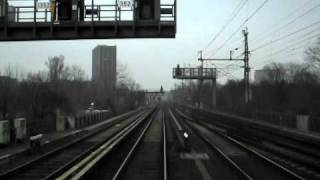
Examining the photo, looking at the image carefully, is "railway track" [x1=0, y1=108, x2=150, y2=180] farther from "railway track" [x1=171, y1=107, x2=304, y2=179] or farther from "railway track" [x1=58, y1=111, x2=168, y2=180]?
"railway track" [x1=171, y1=107, x2=304, y2=179]

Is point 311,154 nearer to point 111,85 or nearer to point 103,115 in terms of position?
point 103,115

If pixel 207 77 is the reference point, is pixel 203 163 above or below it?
below

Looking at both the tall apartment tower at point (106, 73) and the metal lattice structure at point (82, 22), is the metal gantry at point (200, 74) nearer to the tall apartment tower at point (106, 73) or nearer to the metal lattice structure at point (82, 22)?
the tall apartment tower at point (106, 73)

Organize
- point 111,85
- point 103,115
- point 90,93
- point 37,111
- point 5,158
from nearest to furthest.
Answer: point 5,158, point 37,111, point 103,115, point 90,93, point 111,85

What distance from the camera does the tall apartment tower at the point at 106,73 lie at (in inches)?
3730

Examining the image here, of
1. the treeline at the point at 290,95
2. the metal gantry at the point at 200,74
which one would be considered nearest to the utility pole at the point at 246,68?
the treeline at the point at 290,95

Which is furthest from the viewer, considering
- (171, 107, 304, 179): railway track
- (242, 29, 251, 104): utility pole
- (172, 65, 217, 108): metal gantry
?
(172, 65, 217, 108): metal gantry

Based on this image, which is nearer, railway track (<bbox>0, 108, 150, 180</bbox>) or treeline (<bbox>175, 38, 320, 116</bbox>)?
railway track (<bbox>0, 108, 150, 180</bbox>)

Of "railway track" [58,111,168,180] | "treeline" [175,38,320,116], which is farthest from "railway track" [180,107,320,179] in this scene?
"treeline" [175,38,320,116]

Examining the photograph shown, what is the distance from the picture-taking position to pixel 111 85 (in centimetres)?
10375

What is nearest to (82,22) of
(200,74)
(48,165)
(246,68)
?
(48,165)

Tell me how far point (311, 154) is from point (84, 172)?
40.2 feet

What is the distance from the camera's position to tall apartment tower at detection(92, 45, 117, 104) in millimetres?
94750

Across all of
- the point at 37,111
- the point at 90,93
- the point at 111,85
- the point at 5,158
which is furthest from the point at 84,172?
the point at 111,85
